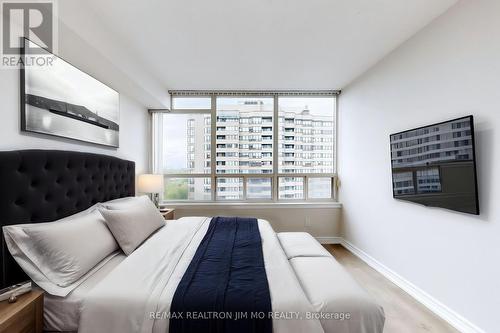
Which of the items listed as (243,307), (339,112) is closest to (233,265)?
(243,307)

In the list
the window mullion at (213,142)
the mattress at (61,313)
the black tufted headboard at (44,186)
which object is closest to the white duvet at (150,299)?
the mattress at (61,313)

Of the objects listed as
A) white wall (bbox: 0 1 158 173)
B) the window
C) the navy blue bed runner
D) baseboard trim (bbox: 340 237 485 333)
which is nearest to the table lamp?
white wall (bbox: 0 1 158 173)

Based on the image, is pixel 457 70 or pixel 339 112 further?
pixel 339 112

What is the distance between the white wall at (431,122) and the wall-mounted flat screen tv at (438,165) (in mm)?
79

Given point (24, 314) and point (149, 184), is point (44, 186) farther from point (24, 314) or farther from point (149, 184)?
point (149, 184)

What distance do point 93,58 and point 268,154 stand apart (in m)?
2.72

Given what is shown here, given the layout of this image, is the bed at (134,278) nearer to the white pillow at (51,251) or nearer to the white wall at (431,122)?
the white pillow at (51,251)

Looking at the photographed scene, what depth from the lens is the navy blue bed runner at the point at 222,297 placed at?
1.05m

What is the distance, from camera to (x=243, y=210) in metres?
3.64

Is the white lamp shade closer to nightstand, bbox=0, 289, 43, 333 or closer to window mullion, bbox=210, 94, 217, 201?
window mullion, bbox=210, 94, 217, 201

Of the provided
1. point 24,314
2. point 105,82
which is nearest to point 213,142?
point 105,82

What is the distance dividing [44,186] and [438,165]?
3160mm

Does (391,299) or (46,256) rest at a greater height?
(46,256)

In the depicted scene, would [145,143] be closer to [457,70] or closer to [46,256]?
[46,256]
